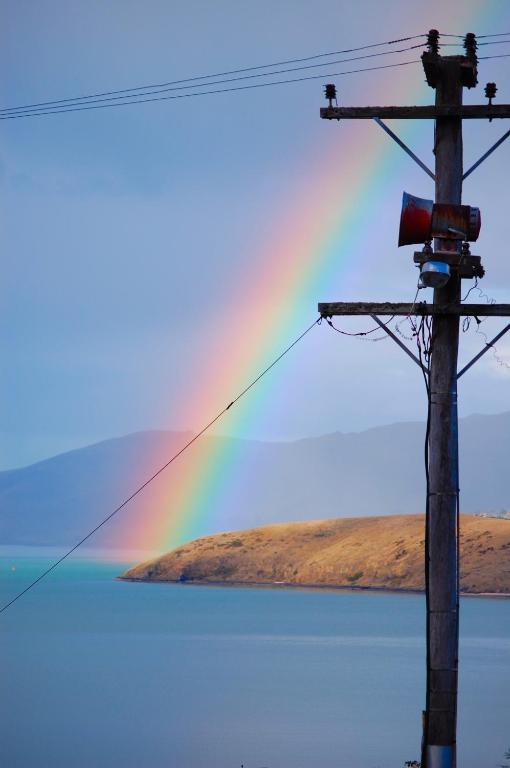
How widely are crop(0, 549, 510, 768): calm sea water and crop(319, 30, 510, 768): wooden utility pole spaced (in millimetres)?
35258

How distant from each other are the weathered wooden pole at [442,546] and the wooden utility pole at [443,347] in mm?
15

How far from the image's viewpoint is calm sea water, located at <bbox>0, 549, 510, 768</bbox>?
6278cm

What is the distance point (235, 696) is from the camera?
301ft

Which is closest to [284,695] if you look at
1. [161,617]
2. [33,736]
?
[33,736]

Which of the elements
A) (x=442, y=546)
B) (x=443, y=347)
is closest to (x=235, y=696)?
(x=442, y=546)

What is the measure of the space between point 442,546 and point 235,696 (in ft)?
244

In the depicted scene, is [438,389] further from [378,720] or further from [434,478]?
[378,720]

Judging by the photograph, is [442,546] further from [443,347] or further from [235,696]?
[235,696]

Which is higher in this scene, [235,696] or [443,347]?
[443,347]

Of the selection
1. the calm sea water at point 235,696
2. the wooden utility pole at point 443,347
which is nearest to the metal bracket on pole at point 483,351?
the wooden utility pole at point 443,347

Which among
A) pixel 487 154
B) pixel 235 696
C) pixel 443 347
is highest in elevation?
pixel 487 154

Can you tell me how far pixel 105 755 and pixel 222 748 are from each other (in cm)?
662

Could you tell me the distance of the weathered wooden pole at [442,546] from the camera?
19.9 meters

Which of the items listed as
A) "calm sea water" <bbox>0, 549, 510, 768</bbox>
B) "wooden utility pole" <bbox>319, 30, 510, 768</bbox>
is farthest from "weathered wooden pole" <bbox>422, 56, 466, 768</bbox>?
"calm sea water" <bbox>0, 549, 510, 768</bbox>
